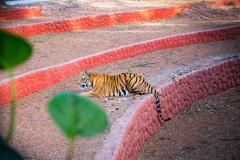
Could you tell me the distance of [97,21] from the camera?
1138cm

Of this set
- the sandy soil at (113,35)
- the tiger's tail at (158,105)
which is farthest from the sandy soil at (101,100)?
the sandy soil at (113,35)

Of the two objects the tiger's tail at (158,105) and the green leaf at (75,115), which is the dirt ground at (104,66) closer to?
the tiger's tail at (158,105)

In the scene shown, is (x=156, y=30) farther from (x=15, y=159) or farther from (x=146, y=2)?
(x=15, y=159)

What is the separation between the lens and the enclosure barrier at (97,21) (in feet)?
32.6

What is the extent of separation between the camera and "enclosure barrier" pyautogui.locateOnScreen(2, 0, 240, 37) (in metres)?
9.94

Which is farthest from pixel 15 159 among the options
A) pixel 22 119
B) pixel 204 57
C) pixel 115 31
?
pixel 115 31

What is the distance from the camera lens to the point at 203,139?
19.0ft

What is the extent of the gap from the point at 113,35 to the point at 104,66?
2.69 m

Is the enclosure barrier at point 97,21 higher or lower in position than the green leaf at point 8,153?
lower

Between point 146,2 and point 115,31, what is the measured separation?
5.09 metres

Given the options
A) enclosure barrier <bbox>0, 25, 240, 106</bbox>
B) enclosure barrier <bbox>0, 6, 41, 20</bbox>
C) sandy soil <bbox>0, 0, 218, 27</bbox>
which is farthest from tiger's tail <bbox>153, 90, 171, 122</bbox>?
enclosure barrier <bbox>0, 6, 41, 20</bbox>

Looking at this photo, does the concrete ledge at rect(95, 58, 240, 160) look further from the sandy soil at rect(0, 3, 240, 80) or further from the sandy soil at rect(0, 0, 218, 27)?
the sandy soil at rect(0, 0, 218, 27)

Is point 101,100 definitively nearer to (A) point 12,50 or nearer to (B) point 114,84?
(B) point 114,84

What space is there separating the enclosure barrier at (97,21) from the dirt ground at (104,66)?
236mm
